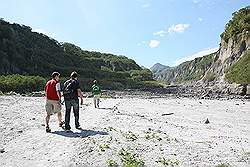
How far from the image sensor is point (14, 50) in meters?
135

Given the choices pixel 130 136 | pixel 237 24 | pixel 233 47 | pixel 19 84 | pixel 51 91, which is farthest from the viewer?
pixel 237 24

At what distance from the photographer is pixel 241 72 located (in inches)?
4353

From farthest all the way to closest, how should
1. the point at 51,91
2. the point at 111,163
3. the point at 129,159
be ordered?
the point at 51,91
the point at 129,159
the point at 111,163

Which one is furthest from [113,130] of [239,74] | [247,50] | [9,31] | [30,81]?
[9,31]

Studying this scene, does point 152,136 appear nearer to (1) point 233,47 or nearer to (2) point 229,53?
(1) point 233,47

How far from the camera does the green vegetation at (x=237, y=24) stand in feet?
441

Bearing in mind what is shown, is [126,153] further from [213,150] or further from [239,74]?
[239,74]

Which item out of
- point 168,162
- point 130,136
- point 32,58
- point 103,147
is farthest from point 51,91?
point 32,58

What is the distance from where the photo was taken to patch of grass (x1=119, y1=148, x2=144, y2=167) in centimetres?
1415

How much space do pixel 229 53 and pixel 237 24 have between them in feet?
33.9

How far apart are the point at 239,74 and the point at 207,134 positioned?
302 ft

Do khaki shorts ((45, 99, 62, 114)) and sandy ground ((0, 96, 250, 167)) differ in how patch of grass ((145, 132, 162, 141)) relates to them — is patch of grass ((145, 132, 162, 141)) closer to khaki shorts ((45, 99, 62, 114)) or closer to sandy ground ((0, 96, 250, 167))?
sandy ground ((0, 96, 250, 167))

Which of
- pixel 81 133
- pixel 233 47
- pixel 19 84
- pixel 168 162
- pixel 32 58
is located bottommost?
pixel 168 162

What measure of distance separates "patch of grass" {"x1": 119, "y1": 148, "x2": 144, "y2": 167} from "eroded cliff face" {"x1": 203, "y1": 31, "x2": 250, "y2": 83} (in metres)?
110
